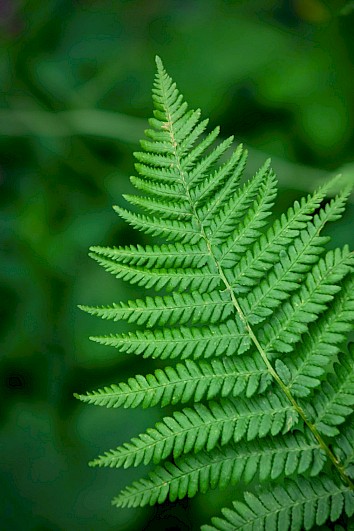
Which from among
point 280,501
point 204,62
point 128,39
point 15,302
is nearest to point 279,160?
point 204,62

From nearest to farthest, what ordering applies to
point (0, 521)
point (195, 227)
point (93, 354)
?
point (195, 227) → point (0, 521) → point (93, 354)

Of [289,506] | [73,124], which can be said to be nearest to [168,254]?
[289,506]

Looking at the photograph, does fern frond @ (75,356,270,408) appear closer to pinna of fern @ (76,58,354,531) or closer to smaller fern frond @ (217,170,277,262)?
pinna of fern @ (76,58,354,531)

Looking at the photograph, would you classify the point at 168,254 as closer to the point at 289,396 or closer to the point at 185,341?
the point at 185,341

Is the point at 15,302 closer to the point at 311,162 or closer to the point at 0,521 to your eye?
the point at 0,521

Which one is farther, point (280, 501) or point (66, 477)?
point (66, 477)

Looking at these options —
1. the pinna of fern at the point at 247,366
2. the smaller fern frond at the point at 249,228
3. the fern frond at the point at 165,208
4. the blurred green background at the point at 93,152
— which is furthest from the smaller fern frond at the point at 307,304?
the blurred green background at the point at 93,152
